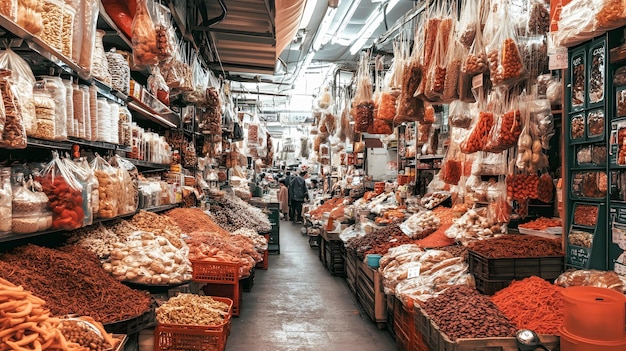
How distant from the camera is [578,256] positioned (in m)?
3.00

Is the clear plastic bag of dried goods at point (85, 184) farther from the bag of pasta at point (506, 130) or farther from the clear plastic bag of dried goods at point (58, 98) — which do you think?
the bag of pasta at point (506, 130)

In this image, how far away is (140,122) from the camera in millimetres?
5750

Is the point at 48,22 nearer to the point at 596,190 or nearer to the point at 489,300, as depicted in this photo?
the point at 489,300

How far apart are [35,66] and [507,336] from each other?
318 cm

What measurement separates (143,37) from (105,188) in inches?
45.1

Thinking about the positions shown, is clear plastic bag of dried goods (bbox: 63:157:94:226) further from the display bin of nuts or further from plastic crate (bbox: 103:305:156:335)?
the display bin of nuts

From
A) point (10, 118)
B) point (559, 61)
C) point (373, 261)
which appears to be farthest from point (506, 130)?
point (10, 118)

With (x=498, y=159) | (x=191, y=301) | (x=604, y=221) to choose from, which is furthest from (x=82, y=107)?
(x=604, y=221)

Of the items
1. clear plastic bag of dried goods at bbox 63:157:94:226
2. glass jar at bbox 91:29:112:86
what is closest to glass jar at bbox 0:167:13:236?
clear plastic bag of dried goods at bbox 63:157:94:226

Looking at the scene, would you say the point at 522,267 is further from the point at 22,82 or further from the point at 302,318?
the point at 22,82

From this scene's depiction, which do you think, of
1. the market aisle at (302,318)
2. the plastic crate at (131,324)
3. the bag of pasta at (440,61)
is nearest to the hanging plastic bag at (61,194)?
the plastic crate at (131,324)

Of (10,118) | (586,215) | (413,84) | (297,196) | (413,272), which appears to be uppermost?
(413,84)

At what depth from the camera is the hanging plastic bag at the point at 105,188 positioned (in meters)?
3.37

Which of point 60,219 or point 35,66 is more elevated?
point 35,66
